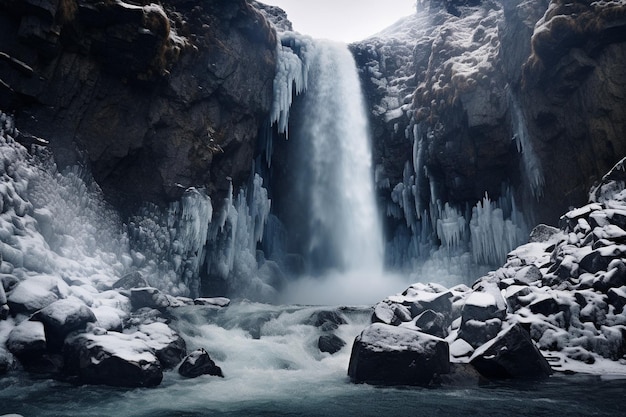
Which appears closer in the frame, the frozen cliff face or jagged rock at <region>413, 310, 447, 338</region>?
jagged rock at <region>413, 310, 447, 338</region>

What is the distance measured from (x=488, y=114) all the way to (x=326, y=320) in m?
15.7

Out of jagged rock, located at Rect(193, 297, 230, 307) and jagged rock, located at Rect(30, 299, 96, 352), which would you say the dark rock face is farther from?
jagged rock, located at Rect(30, 299, 96, 352)

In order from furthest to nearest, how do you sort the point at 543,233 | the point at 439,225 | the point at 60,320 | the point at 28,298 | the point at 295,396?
the point at 439,225 < the point at 543,233 < the point at 28,298 < the point at 60,320 < the point at 295,396

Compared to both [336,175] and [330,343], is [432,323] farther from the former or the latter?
[336,175]

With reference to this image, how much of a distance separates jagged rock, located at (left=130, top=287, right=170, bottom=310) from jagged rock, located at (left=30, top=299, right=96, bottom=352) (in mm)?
3974

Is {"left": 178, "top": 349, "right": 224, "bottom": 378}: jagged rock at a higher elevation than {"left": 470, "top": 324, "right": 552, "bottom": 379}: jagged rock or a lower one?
lower

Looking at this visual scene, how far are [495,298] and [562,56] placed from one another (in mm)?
12436

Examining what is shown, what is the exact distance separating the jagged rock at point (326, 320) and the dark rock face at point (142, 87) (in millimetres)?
10215

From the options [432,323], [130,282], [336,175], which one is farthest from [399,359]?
[336,175]

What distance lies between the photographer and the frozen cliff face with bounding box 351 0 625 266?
16.2m

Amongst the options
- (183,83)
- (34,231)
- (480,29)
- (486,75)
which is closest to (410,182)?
(486,75)

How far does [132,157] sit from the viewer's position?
1845 cm

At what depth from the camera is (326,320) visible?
13344 mm

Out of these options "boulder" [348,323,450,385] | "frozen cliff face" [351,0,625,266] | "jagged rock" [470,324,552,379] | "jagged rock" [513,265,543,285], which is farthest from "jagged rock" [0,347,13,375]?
"frozen cliff face" [351,0,625,266]
